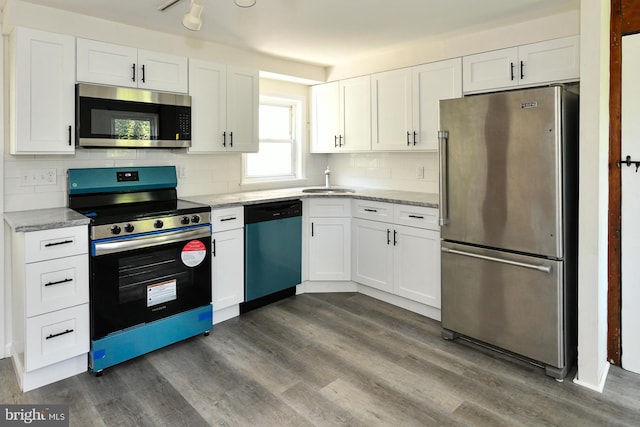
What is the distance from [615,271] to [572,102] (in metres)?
1.09

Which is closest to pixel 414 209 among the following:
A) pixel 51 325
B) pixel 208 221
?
pixel 208 221

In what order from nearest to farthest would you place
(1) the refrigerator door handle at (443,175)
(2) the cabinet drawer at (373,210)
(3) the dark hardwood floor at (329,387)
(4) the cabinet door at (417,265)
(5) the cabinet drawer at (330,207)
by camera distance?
(3) the dark hardwood floor at (329,387), (1) the refrigerator door handle at (443,175), (4) the cabinet door at (417,265), (2) the cabinet drawer at (373,210), (5) the cabinet drawer at (330,207)

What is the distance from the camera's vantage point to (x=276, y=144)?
4.63 metres

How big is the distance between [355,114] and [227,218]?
1.77m

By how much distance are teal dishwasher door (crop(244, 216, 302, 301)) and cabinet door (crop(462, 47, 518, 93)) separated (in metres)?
1.86

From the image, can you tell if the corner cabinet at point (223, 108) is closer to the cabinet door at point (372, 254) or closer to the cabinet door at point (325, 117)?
the cabinet door at point (325, 117)

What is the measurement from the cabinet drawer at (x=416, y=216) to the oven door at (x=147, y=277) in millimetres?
1550

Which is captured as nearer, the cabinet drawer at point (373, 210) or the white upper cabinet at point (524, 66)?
the white upper cabinet at point (524, 66)

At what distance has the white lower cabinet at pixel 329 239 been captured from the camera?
3.92 meters

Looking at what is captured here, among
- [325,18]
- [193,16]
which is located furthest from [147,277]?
[325,18]

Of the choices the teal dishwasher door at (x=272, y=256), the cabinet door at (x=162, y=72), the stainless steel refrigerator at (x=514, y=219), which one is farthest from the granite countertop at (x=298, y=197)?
the cabinet door at (x=162, y=72)

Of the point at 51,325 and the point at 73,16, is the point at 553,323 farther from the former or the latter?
the point at 73,16

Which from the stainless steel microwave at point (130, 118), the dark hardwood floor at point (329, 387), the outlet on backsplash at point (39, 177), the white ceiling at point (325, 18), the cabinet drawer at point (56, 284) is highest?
the white ceiling at point (325, 18)

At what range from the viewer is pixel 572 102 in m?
2.51
